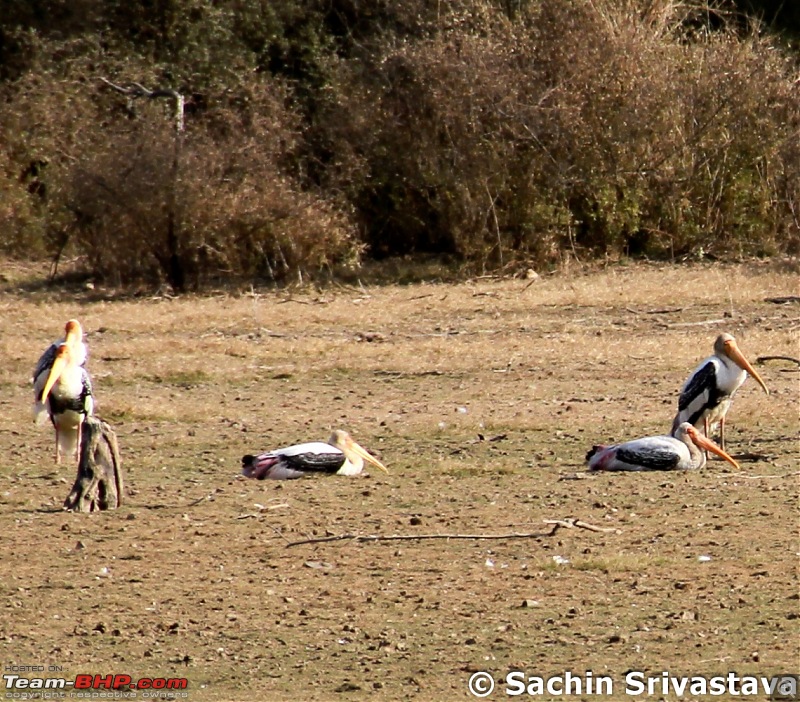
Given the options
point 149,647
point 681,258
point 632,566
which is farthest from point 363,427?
point 681,258

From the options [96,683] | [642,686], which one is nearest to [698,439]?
[642,686]

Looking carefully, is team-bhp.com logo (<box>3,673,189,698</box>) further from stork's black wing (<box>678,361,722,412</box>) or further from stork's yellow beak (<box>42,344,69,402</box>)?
stork's black wing (<box>678,361,722,412</box>)

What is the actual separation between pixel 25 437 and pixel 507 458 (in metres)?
2.83

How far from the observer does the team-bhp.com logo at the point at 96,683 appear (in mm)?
4703

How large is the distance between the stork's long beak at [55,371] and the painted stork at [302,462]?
104 cm

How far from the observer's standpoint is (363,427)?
955 centimetres

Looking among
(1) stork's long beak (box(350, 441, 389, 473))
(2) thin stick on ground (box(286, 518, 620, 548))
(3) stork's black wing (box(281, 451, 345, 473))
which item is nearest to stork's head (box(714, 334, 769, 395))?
(1) stork's long beak (box(350, 441, 389, 473))

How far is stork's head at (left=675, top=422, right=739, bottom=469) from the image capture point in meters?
7.83

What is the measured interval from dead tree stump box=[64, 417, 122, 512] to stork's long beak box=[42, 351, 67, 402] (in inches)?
41.2

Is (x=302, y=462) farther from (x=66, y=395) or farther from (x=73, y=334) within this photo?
(x=73, y=334)

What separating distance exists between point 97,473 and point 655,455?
2.63m

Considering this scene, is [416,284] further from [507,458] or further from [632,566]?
[632,566]

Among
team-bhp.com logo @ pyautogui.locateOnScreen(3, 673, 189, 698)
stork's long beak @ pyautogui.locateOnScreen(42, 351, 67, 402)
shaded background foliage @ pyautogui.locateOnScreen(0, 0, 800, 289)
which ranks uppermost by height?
team-bhp.com logo @ pyautogui.locateOnScreen(3, 673, 189, 698)

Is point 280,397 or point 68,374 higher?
point 68,374
